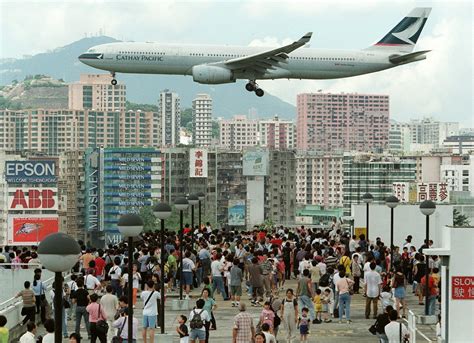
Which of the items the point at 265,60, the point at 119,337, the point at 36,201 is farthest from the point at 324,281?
the point at 36,201

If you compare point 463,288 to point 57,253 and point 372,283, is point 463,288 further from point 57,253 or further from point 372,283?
point 57,253

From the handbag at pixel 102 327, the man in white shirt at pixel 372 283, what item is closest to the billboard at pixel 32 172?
the man in white shirt at pixel 372 283

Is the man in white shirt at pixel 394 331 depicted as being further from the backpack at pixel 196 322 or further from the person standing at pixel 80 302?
the person standing at pixel 80 302

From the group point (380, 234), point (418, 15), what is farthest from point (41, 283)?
point (418, 15)

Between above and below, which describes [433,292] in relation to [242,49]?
below

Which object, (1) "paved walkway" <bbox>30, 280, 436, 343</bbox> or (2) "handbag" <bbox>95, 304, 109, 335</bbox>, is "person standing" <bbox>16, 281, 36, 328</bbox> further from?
(2) "handbag" <bbox>95, 304, 109, 335</bbox>

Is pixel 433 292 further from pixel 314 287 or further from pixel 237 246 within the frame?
pixel 237 246
